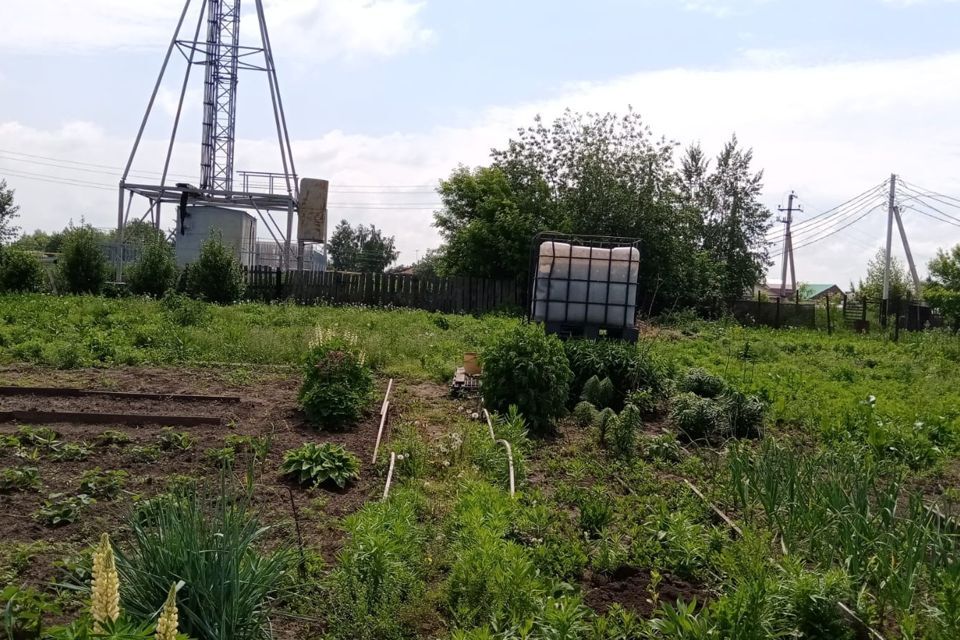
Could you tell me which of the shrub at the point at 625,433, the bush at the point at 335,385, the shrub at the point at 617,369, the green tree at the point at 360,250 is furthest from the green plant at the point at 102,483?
the green tree at the point at 360,250

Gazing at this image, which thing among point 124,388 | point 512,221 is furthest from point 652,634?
point 512,221

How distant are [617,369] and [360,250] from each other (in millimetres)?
63246

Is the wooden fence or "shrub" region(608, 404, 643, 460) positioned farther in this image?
the wooden fence

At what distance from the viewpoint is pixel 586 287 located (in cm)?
1275

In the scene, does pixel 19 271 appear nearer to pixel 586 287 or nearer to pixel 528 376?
pixel 586 287

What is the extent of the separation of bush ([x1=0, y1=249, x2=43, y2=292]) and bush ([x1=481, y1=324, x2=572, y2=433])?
18.3 meters

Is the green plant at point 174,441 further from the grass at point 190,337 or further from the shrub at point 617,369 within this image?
the grass at point 190,337

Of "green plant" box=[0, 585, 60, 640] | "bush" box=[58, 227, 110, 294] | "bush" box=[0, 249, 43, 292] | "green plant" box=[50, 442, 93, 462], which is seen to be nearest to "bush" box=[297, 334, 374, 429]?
"green plant" box=[50, 442, 93, 462]

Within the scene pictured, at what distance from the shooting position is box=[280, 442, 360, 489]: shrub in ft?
19.2

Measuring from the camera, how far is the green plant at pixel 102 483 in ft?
17.1

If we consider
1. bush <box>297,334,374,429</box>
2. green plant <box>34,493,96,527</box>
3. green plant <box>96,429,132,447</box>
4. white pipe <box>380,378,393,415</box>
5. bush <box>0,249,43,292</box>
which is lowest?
green plant <box>34,493,96,527</box>

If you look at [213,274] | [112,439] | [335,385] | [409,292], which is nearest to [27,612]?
[112,439]

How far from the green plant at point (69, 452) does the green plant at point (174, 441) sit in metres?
0.55

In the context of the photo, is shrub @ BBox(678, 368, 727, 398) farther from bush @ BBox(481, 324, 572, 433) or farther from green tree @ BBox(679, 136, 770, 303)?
green tree @ BBox(679, 136, 770, 303)
